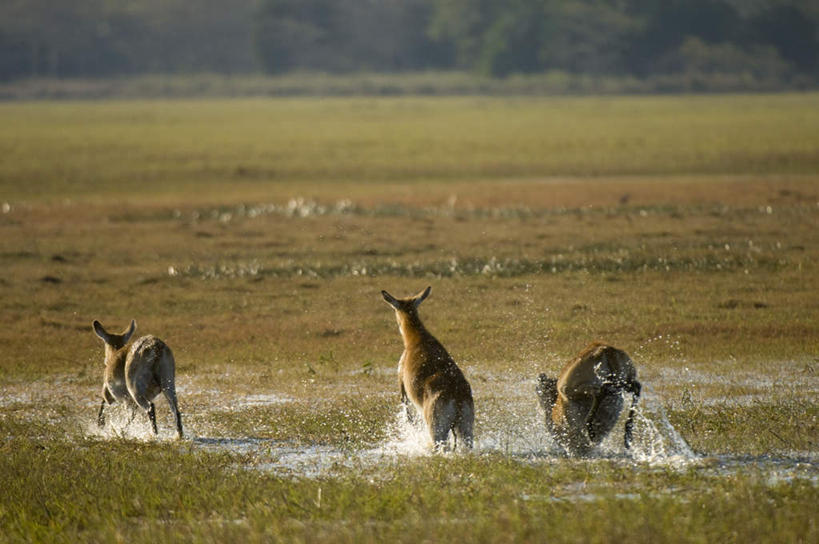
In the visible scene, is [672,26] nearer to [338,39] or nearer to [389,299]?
[338,39]

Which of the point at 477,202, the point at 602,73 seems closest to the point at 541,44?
the point at 602,73

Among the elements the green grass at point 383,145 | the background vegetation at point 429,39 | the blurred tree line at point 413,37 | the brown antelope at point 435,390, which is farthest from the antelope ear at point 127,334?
the blurred tree line at point 413,37

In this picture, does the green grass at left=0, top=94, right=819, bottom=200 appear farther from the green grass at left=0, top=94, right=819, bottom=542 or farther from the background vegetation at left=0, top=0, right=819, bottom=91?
the background vegetation at left=0, top=0, right=819, bottom=91

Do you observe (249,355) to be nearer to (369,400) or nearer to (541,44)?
(369,400)

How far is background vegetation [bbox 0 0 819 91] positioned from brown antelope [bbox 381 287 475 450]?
377 feet

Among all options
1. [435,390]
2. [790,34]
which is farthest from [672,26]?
[435,390]

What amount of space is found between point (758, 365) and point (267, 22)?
14412 centimetres

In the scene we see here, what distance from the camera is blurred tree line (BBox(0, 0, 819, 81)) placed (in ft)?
444

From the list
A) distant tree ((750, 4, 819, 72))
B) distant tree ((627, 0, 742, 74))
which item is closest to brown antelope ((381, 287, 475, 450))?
distant tree ((627, 0, 742, 74))

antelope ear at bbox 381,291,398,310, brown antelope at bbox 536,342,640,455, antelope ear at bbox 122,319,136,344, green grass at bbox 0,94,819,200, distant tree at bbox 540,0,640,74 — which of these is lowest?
brown antelope at bbox 536,342,640,455

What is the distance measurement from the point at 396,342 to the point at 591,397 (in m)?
5.94

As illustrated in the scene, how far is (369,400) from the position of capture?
36.4ft

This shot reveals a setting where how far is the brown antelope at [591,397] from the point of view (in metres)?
8.25

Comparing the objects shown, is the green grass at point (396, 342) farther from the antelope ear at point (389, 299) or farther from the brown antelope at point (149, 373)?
the antelope ear at point (389, 299)
